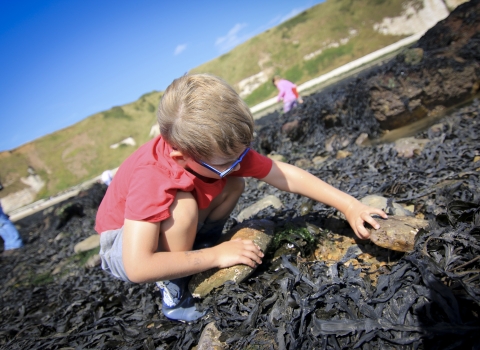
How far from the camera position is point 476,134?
126 inches

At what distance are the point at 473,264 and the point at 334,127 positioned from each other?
4957 mm

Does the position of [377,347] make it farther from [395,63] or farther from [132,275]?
[395,63]

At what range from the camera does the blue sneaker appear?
74.7 inches

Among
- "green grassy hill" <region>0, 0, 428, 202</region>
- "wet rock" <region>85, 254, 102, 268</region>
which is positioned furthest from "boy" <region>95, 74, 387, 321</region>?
"green grassy hill" <region>0, 0, 428, 202</region>

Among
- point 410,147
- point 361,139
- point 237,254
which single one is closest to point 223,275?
point 237,254

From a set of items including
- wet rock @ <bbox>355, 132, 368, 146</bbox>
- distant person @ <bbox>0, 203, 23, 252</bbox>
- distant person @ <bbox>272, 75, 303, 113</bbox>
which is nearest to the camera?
wet rock @ <bbox>355, 132, 368, 146</bbox>

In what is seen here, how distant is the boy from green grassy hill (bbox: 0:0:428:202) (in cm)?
3538

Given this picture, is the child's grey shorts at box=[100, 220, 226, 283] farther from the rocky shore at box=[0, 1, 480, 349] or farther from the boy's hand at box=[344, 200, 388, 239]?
the boy's hand at box=[344, 200, 388, 239]

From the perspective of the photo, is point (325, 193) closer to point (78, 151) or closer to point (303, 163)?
point (303, 163)

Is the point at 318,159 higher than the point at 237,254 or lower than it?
lower

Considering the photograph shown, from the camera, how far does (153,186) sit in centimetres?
153

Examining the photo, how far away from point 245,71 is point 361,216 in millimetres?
42699

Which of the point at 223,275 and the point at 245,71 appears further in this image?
the point at 245,71

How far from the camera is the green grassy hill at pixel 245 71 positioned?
34.8 meters
